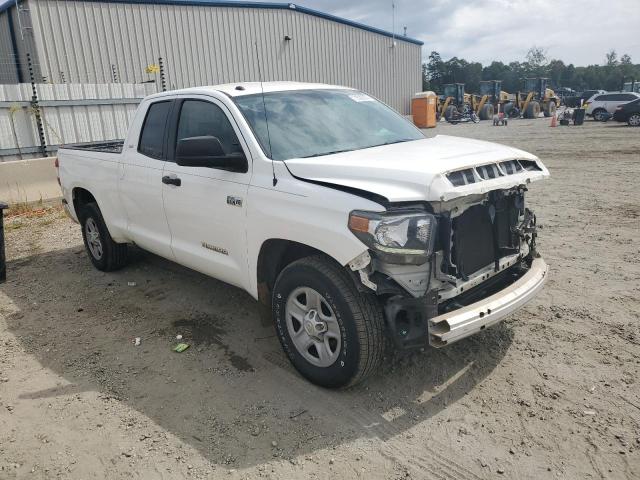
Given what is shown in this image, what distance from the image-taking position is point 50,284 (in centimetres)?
596

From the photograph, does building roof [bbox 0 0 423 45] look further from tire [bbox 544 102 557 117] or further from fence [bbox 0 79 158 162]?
tire [bbox 544 102 557 117]

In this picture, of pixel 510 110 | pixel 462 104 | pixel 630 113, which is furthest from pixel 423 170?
pixel 510 110

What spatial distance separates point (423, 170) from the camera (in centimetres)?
307

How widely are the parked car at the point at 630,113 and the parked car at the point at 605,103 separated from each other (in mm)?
2010

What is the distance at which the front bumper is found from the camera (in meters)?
2.93

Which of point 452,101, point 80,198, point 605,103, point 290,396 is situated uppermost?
point 452,101

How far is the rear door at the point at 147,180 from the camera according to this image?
187 inches

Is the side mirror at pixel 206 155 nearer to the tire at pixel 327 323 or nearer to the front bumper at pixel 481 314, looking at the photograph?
the tire at pixel 327 323

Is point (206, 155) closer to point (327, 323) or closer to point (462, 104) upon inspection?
point (327, 323)

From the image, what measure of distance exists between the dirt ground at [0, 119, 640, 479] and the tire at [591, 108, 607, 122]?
1115 inches

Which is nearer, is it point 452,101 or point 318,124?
point 318,124

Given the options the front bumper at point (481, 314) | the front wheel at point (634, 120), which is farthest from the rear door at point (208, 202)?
the front wheel at point (634, 120)

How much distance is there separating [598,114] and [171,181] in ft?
103

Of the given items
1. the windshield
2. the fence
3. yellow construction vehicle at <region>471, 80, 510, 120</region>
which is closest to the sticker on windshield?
→ the windshield
